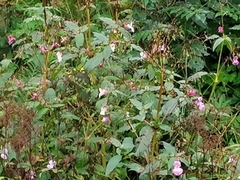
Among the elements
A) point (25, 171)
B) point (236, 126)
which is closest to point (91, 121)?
point (25, 171)

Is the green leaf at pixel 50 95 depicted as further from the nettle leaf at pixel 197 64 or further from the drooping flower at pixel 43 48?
the nettle leaf at pixel 197 64

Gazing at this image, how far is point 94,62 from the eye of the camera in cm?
231

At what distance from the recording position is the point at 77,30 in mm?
2422

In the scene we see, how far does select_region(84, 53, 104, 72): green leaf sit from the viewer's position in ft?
7.58

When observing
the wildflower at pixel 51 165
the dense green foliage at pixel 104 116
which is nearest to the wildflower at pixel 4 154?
the dense green foliage at pixel 104 116

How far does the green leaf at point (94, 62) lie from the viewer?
231cm

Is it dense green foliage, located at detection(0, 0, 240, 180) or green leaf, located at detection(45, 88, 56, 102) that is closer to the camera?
dense green foliage, located at detection(0, 0, 240, 180)

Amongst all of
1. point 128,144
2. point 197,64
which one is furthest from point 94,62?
point 197,64

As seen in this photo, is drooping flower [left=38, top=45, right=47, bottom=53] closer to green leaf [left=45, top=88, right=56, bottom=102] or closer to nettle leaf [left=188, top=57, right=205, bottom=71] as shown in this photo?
green leaf [left=45, top=88, right=56, bottom=102]

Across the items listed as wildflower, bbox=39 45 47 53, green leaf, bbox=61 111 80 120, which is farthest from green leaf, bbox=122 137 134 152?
wildflower, bbox=39 45 47 53

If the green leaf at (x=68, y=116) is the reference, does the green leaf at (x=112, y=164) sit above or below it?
below

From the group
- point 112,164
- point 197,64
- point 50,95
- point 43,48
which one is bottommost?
point 197,64

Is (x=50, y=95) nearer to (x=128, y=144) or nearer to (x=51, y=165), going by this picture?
(x=51, y=165)

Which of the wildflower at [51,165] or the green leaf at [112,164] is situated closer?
the green leaf at [112,164]
